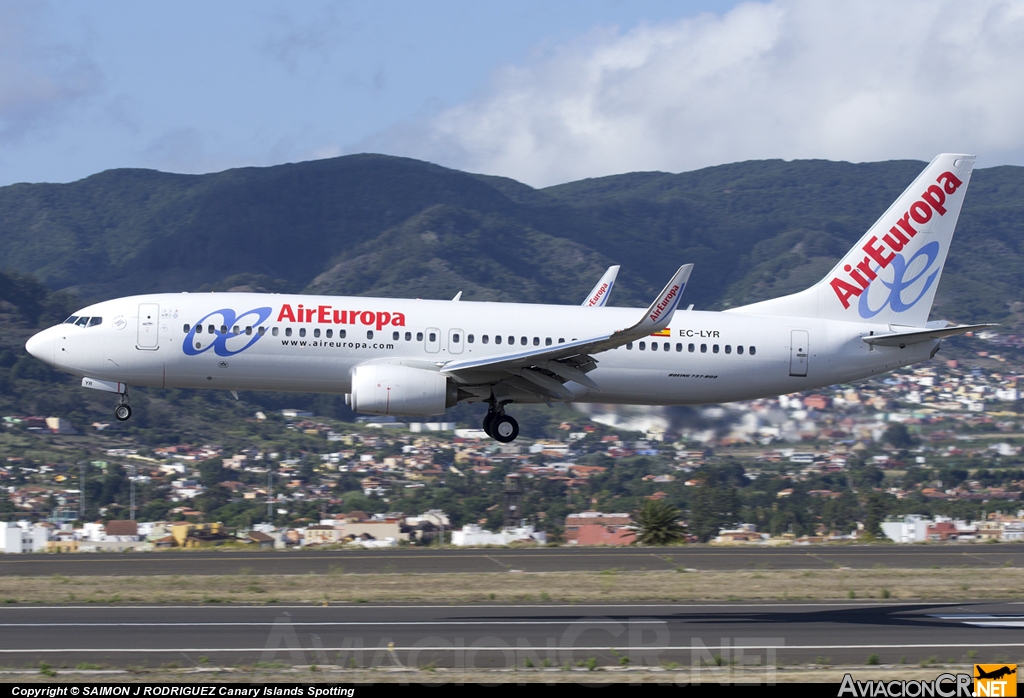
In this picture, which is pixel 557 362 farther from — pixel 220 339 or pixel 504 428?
pixel 220 339

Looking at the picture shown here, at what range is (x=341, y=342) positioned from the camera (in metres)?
30.0

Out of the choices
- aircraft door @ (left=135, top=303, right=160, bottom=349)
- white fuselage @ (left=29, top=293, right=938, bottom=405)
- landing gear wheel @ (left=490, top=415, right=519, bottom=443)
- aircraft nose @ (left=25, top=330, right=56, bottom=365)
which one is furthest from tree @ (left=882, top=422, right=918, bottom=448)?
aircraft nose @ (left=25, top=330, right=56, bottom=365)

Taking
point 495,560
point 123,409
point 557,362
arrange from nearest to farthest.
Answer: point 557,362
point 123,409
point 495,560

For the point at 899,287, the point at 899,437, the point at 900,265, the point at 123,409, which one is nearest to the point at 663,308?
the point at 899,287

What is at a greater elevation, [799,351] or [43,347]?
[43,347]

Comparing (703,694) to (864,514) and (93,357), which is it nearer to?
(93,357)

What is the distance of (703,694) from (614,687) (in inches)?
56.3

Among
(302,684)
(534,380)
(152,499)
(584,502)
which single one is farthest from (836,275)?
(152,499)

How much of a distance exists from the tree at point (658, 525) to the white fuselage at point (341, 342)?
8152mm

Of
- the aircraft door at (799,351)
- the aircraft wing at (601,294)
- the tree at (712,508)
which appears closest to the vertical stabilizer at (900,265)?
the aircraft door at (799,351)

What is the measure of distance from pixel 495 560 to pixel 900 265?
1447 cm

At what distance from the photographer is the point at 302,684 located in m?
15.4

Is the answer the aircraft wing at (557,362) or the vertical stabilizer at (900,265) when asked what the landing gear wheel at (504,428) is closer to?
the aircraft wing at (557,362)

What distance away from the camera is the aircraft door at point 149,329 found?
29750 millimetres
